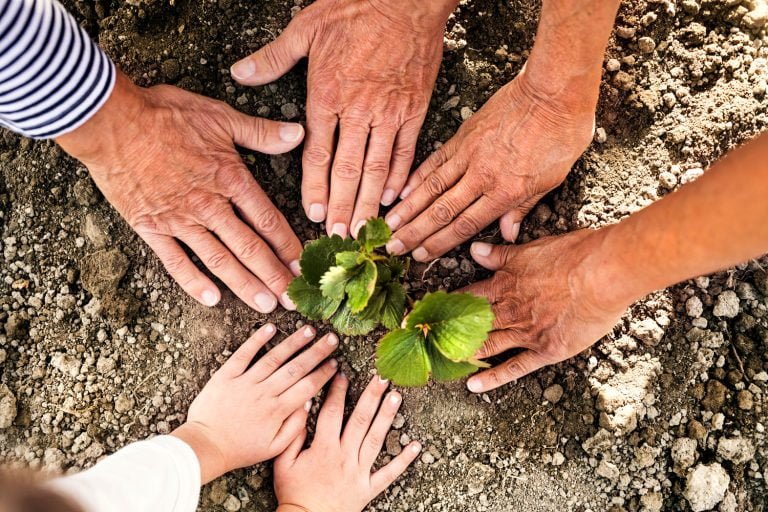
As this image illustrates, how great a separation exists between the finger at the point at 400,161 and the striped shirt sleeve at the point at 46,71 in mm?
706

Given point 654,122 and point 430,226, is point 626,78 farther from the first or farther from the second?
point 430,226

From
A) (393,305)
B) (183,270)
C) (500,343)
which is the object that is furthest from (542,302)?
(183,270)

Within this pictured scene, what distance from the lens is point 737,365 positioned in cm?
173

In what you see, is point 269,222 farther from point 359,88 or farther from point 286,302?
point 359,88

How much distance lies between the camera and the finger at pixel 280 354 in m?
1.74

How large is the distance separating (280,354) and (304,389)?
0.12 meters

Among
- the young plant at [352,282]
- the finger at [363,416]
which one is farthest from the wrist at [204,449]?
the young plant at [352,282]

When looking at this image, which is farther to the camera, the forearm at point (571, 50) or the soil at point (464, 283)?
the soil at point (464, 283)

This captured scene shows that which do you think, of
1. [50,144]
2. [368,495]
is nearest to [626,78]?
[368,495]

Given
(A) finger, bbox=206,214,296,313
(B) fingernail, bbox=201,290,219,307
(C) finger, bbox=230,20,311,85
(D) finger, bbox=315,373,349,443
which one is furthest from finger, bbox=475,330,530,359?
(C) finger, bbox=230,20,311,85

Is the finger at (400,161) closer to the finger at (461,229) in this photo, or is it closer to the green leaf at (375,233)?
the finger at (461,229)

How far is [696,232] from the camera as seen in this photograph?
110cm

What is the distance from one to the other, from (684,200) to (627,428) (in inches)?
32.7

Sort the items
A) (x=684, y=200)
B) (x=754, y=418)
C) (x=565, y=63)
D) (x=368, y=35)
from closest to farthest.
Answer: (x=684, y=200), (x=565, y=63), (x=368, y=35), (x=754, y=418)
